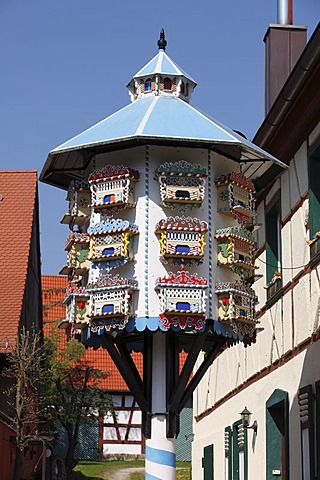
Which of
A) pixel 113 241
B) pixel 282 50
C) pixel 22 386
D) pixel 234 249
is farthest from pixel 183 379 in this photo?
pixel 22 386

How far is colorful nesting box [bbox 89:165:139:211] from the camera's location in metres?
11.4

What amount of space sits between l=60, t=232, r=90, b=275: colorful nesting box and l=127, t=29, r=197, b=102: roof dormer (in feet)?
6.44

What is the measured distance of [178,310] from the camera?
36.0 feet

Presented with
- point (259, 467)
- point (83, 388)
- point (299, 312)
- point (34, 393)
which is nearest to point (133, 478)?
point (83, 388)

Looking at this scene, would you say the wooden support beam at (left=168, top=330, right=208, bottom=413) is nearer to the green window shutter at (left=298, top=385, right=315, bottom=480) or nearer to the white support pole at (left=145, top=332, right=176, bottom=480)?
the white support pole at (left=145, top=332, right=176, bottom=480)

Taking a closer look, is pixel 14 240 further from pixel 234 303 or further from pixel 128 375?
pixel 234 303

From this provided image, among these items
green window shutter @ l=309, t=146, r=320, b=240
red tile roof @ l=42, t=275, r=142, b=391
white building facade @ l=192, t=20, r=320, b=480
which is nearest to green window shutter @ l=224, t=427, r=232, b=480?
white building facade @ l=192, t=20, r=320, b=480

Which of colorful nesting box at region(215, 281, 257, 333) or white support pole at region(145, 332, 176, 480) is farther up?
colorful nesting box at region(215, 281, 257, 333)

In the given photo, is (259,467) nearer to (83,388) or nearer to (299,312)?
(299,312)

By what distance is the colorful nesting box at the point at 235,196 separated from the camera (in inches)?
462

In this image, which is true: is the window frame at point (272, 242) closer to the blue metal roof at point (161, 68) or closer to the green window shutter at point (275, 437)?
the green window shutter at point (275, 437)

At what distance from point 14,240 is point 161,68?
1347cm

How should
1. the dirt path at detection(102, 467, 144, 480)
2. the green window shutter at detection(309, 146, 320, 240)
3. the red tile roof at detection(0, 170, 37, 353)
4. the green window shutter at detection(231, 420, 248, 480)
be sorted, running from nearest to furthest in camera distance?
the green window shutter at detection(309, 146, 320, 240), the green window shutter at detection(231, 420, 248, 480), the red tile roof at detection(0, 170, 37, 353), the dirt path at detection(102, 467, 144, 480)

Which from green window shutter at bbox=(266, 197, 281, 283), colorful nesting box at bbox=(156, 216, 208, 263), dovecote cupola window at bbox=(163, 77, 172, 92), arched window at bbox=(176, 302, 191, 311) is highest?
dovecote cupola window at bbox=(163, 77, 172, 92)
